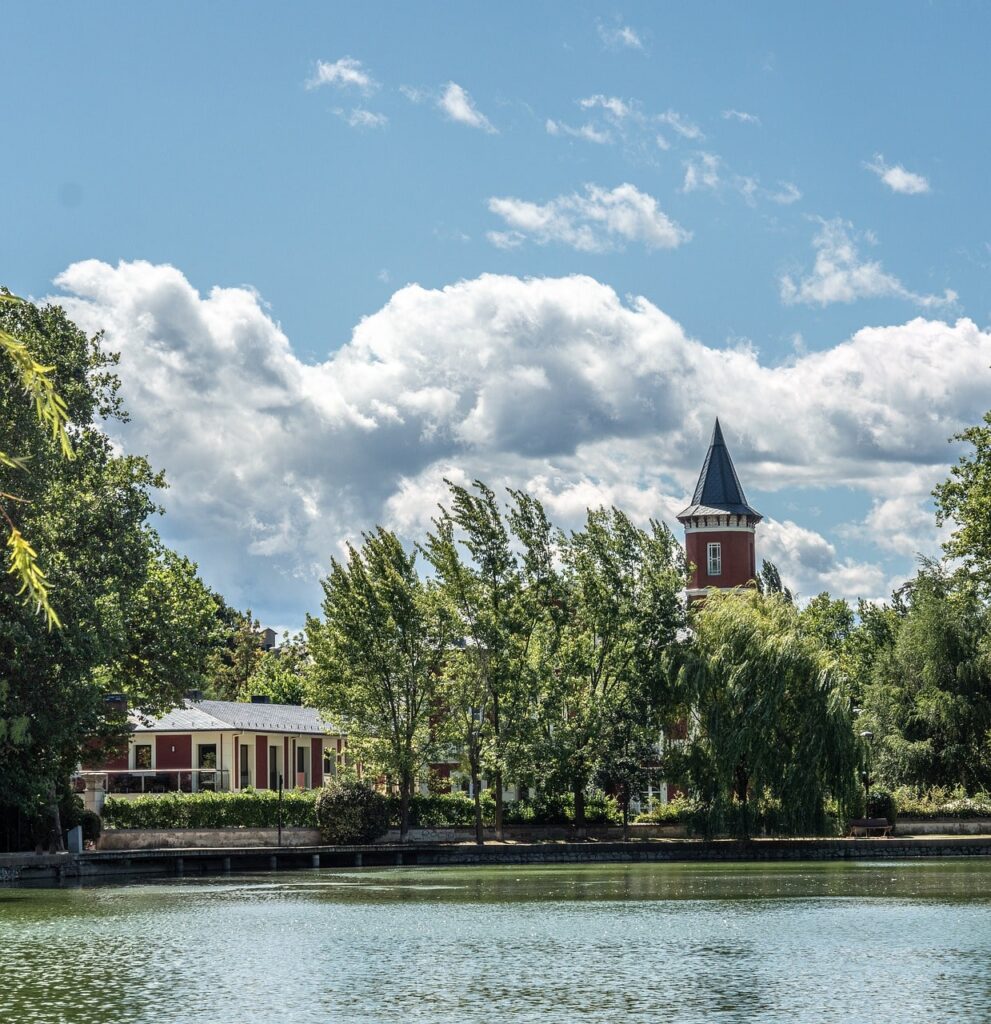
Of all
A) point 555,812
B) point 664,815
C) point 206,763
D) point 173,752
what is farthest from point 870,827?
point 173,752

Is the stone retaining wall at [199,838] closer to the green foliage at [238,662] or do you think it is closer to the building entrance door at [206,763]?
the building entrance door at [206,763]

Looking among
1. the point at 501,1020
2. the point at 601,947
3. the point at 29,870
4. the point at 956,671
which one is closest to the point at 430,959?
the point at 601,947

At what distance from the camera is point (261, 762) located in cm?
7494

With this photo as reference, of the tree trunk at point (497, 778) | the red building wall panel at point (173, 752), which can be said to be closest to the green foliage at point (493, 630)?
the tree trunk at point (497, 778)

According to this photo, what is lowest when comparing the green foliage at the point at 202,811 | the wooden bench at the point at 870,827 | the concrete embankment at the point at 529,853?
the concrete embankment at the point at 529,853

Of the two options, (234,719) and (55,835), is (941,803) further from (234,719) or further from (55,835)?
(55,835)

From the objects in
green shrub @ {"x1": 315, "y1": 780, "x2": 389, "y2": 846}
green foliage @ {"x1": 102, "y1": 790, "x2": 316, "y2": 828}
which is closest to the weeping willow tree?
green shrub @ {"x1": 315, "y1": 780, "x2": 389, "y2": 846}

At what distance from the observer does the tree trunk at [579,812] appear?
61156 millimetres

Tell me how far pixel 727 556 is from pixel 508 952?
244ft

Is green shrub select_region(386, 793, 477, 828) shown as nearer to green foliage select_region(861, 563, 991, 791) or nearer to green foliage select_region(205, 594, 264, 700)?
green foliage select_region(861, 563, 991, 791)

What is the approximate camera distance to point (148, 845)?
58000 mm

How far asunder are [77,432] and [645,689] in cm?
2412

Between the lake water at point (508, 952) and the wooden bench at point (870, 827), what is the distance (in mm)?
14109

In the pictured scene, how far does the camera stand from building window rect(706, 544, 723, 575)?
327 feet
